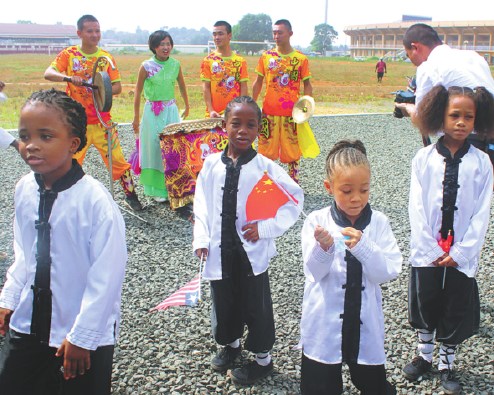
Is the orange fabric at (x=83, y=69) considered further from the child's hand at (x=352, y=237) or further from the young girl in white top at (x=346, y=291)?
the child's hand at (x=352, y=237)

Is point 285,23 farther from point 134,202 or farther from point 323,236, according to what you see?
point 323,236

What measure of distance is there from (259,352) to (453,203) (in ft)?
4.13

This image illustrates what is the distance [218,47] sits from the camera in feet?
20.4

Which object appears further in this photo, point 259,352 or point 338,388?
point 259,352

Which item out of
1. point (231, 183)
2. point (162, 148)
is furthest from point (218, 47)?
point (231, 183)

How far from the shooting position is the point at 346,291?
2.27 metres

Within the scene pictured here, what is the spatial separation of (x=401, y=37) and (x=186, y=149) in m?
83.4

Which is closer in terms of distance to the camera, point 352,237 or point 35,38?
point 352,237

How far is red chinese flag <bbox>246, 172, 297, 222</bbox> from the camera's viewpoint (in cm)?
268

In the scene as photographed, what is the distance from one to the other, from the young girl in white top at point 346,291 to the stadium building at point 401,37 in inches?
2307

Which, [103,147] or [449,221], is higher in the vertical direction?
[103,147]

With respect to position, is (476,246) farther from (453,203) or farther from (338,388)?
(338,388)

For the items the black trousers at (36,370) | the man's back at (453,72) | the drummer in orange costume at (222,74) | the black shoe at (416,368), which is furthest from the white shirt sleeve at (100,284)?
the drummer in orange costume at (222,74)

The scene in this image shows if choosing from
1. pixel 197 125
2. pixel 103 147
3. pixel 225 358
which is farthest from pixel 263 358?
pixel 103 147
